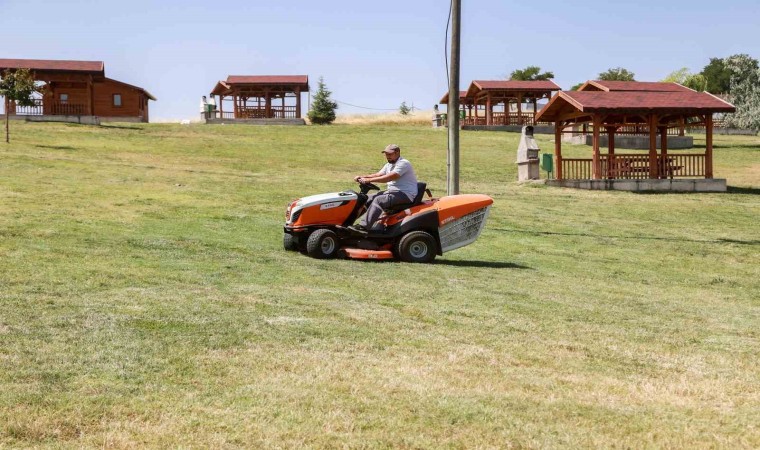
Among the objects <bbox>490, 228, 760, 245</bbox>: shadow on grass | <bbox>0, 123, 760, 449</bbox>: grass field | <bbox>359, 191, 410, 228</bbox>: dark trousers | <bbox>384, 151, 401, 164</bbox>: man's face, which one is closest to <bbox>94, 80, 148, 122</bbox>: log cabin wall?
<bbox>0, 123, 760, 449</bbox>: grass field

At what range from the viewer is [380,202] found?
1262 cm

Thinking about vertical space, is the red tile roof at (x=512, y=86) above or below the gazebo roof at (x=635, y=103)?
above

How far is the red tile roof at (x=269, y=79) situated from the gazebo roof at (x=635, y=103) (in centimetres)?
3440

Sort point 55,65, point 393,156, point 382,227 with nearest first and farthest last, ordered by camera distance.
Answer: point 393,156, point 382,227, point 55,65

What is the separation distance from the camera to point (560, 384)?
19.5 feet

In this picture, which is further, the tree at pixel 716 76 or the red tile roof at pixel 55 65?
the tree at pixel 716 76

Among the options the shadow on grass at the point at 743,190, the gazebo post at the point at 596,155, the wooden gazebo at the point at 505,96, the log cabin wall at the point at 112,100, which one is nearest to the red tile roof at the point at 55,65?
the log cabin wall at the point at 112,100

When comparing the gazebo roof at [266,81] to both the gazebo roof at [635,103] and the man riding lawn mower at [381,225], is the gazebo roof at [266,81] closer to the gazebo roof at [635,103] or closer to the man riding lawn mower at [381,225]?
the gazebo roof at [635,103]

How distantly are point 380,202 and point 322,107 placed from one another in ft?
191

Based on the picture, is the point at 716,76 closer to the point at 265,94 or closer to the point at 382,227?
the point at 265,94

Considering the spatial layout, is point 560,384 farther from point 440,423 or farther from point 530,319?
point 530,319

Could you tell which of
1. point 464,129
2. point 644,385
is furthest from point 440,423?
point 464,129

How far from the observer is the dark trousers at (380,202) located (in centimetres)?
1261

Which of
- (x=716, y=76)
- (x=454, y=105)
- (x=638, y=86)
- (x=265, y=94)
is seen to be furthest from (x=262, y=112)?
(x=716, y=76)
